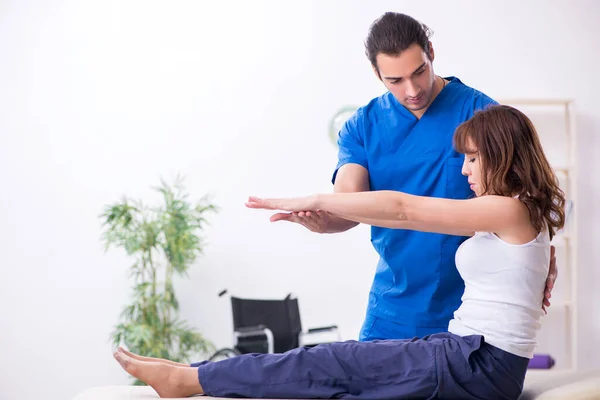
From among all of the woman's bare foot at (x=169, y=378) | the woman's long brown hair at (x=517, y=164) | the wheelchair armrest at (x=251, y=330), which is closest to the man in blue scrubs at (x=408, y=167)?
the woman's long brown hair at (x=517, y=164)

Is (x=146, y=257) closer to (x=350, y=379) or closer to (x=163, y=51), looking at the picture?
(x=163, y=51)

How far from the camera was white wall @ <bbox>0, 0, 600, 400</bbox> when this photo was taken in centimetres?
438

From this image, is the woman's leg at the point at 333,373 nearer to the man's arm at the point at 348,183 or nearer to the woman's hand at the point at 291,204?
the woman's hand at the point at 291,204

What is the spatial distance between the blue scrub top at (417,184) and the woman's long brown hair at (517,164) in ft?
0.81

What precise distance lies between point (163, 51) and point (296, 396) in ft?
10.9

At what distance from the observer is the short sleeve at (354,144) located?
203 cm

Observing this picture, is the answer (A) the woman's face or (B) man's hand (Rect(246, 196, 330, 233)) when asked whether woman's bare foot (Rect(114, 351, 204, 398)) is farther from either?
(A) the woman's face

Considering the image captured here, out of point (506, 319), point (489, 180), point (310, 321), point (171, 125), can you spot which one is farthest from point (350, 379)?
point (171, 125)

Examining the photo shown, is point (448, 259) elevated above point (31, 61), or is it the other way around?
point (31, 61)

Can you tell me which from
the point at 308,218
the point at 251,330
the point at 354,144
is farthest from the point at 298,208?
the point at 251,330

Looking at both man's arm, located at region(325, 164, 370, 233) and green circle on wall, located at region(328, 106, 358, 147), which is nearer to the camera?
man's arm, located at region(325, 164, 370, 233)

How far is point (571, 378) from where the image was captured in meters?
1.74

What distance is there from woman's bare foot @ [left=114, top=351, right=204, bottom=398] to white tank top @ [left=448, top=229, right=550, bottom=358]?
629mm

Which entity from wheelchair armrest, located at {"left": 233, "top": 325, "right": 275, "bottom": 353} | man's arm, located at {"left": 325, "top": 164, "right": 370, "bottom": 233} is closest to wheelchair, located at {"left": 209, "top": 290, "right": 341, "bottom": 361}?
wheelchair armrest, located at {"left": 233, "top": 325, "right": 275, "bottom": 353}
